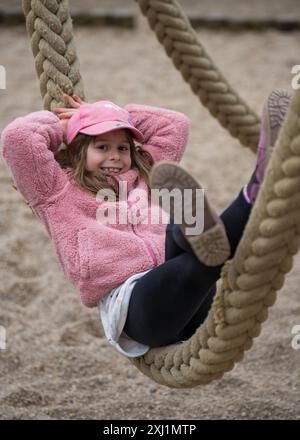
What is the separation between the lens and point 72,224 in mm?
1425

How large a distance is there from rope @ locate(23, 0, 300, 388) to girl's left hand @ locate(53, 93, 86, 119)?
2 cm

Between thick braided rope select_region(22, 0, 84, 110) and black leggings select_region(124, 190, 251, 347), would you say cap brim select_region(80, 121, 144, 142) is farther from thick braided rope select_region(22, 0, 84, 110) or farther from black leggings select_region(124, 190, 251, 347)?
black leggings select_region(124, 190, 251, 347)

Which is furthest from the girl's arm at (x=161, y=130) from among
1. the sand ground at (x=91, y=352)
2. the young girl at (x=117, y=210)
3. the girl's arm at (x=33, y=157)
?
the sand ground at (x=91, y=352)

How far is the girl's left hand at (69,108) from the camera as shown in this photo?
1.55m

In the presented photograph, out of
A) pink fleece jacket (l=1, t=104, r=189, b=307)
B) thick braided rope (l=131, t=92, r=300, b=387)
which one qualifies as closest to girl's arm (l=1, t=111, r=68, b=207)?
pink fleece jacket (l=1, t=104, r=189, b=307)

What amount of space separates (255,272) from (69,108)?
655 mm

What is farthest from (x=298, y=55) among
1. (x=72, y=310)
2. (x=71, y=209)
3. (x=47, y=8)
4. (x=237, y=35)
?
(x=71, y=209)

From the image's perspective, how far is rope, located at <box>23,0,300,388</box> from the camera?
1.02 metres

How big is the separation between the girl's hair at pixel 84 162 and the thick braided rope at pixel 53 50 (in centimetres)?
12

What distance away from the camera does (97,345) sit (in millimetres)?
2143

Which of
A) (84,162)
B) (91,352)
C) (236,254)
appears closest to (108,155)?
(84,162)
